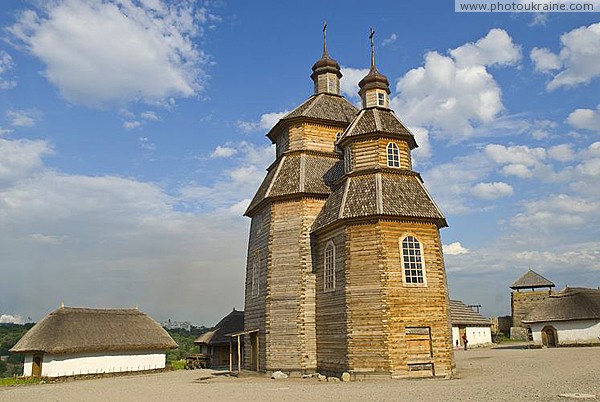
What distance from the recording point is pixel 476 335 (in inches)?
1938

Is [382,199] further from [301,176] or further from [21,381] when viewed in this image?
[21,381]

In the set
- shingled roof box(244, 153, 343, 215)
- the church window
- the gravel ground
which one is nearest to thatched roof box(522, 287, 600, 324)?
the gravel ground

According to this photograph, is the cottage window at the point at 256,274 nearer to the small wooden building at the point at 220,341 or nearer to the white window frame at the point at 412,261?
the white window frame at the point at 412,261

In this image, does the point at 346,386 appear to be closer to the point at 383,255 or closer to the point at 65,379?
the point at 383,255

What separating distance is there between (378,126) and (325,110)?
19.7 feet

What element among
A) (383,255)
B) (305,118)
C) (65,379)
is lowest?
(65,379)

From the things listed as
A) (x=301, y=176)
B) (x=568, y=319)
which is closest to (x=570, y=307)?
(x=568, y=319)

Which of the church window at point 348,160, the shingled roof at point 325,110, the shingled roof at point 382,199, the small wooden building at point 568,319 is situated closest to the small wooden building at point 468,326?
the small wooden building at point 568,319

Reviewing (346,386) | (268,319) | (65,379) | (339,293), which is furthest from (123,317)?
(346,386)

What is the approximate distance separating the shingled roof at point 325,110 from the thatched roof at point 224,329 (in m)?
14.8

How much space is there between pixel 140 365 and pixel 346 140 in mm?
19888

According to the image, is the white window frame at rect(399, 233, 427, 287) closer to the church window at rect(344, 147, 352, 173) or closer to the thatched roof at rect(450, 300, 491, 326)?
the church window at rect(344, 147, 352, 173)

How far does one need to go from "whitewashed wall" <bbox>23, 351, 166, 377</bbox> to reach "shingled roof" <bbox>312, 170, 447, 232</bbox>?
1588 centimetres

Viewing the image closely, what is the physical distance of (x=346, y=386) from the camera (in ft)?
59.7
